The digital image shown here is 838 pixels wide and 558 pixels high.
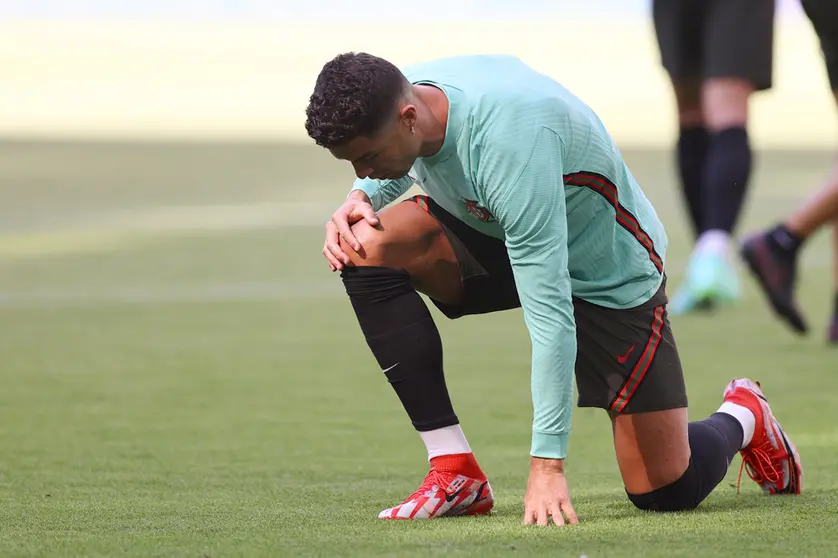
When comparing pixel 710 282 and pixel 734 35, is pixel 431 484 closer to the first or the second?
pixel 710 282

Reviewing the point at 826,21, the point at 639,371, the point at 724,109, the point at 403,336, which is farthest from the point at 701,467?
the point at 724,109

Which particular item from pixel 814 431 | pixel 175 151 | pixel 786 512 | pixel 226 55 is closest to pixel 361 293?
pixel 786 512

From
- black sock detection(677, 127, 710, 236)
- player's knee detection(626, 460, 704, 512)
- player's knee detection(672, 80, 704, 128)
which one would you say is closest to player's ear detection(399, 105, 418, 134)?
player's knee detection(626, 460, 704, 512)

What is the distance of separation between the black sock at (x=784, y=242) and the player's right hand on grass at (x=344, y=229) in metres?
2.36

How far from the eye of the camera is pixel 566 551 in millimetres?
2230

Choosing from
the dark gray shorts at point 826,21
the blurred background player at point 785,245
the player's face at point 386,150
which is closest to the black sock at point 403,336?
the player's face at point 386,150

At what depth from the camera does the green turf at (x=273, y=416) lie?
7.81 ft

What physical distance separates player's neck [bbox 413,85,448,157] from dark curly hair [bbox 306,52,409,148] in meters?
0.07

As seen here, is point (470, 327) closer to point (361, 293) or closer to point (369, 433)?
point (369, 433)

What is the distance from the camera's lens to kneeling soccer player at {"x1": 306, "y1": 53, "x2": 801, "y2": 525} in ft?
7.80

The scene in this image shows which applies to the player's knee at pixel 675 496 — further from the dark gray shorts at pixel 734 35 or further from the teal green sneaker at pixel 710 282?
the dark gray shorts at pixel 734 35

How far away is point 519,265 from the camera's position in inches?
94.9

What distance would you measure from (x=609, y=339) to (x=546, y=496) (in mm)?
→ 426

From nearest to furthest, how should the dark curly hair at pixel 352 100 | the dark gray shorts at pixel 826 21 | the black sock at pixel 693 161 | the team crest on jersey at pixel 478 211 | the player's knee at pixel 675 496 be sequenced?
the dark curly hair at pixel 352 100 → the team crest on jersey at pixel 478 211 → the player's knee at pixel 675 496 → the dark gray shorts at pixel 826 21 → the black sock at pixel 693 161
